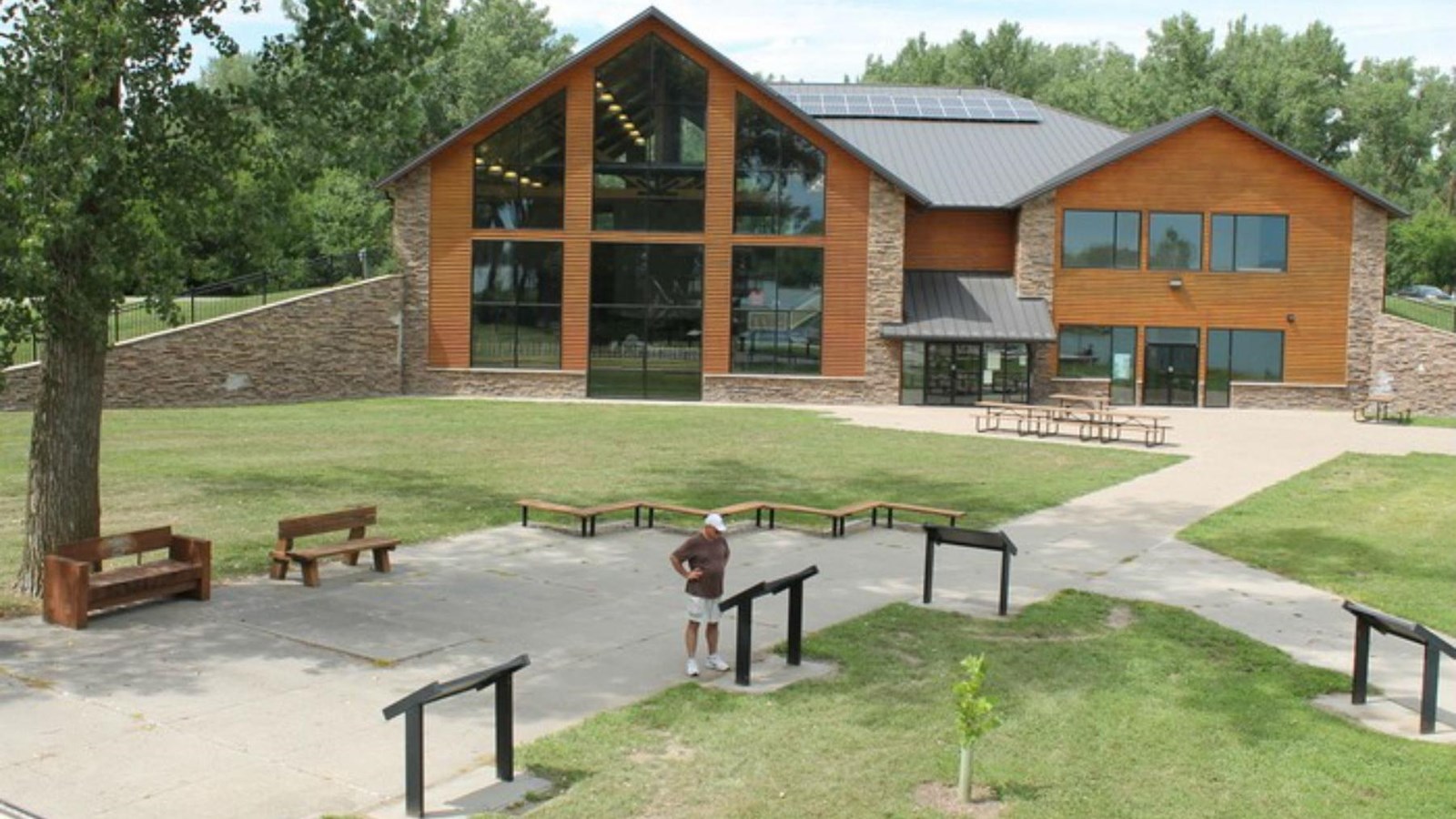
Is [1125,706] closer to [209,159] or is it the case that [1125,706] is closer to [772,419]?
[209,159]

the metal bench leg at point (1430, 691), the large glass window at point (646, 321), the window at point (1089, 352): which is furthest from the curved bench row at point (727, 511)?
the window at point (1089, 352)

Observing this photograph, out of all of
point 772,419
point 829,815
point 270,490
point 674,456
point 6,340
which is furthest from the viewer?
point 772,419

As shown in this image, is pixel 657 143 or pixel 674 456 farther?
pixel 657 143

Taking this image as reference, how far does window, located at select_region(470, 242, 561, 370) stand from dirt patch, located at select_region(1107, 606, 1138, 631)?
2827 centimetres

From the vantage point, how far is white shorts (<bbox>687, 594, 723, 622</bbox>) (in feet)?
34.9

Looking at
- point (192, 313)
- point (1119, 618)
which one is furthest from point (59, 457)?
point (192, 313)

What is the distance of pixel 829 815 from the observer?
763cm

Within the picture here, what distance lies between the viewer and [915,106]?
48.3 meters

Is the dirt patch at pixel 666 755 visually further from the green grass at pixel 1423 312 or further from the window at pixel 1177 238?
the green grass at pixel 1423 312

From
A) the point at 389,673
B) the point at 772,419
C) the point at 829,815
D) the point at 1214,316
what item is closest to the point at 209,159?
the point at 389,673

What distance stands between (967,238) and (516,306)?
13.9 m

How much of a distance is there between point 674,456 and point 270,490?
799cm

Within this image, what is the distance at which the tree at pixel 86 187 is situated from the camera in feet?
35.7

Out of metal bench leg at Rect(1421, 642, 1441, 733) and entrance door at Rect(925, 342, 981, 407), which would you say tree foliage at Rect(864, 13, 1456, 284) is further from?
metal bench leg at Rect(1421, 642, 1441, 733)
